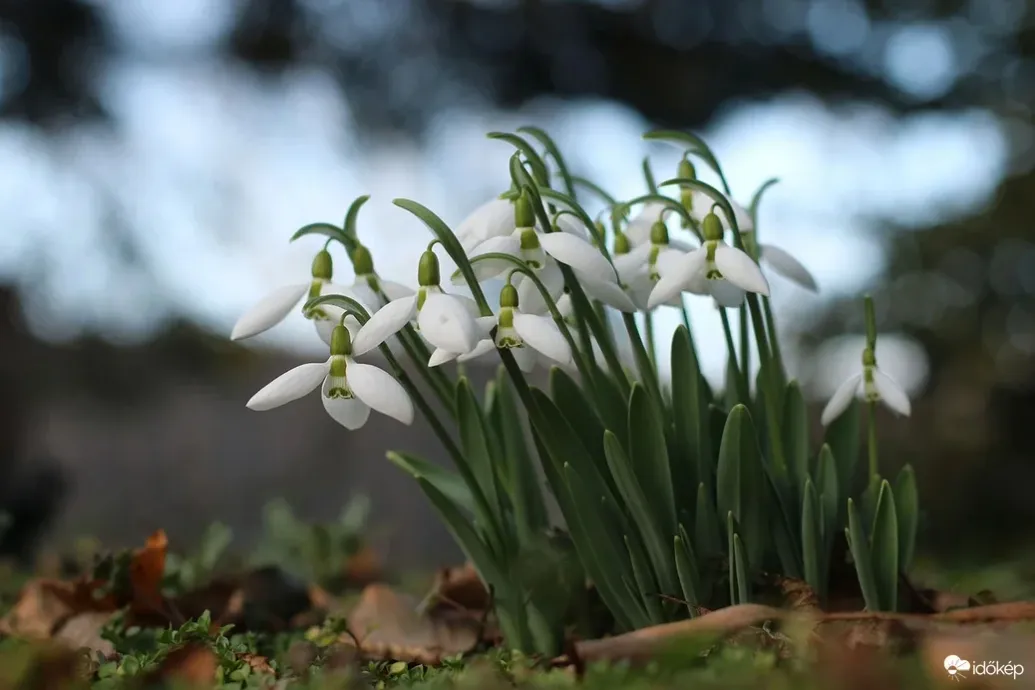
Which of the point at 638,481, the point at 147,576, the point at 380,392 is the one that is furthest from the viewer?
the point at 147,576

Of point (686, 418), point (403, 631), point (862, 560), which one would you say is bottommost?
point (403, 631)

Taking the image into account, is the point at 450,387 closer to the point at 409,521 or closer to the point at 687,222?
the point at 687,222

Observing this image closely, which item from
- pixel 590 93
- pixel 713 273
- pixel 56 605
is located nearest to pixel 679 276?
pixel 713 273

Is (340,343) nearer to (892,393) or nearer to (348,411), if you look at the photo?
(348,411)

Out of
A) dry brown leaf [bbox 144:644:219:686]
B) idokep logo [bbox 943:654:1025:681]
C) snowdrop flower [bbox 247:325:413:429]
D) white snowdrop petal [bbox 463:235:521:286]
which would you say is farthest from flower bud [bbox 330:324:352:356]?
idokep logo [bbox 943:654:1025:681]

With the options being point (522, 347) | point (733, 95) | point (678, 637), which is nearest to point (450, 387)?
point (522, 347)

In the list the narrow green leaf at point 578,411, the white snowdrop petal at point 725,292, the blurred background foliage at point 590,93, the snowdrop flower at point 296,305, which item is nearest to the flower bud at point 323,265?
the snowdrop flower at point 296,305

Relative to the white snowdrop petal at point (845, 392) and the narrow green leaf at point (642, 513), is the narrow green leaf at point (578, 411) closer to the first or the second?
the narrow green leaf at point (642, 513)
